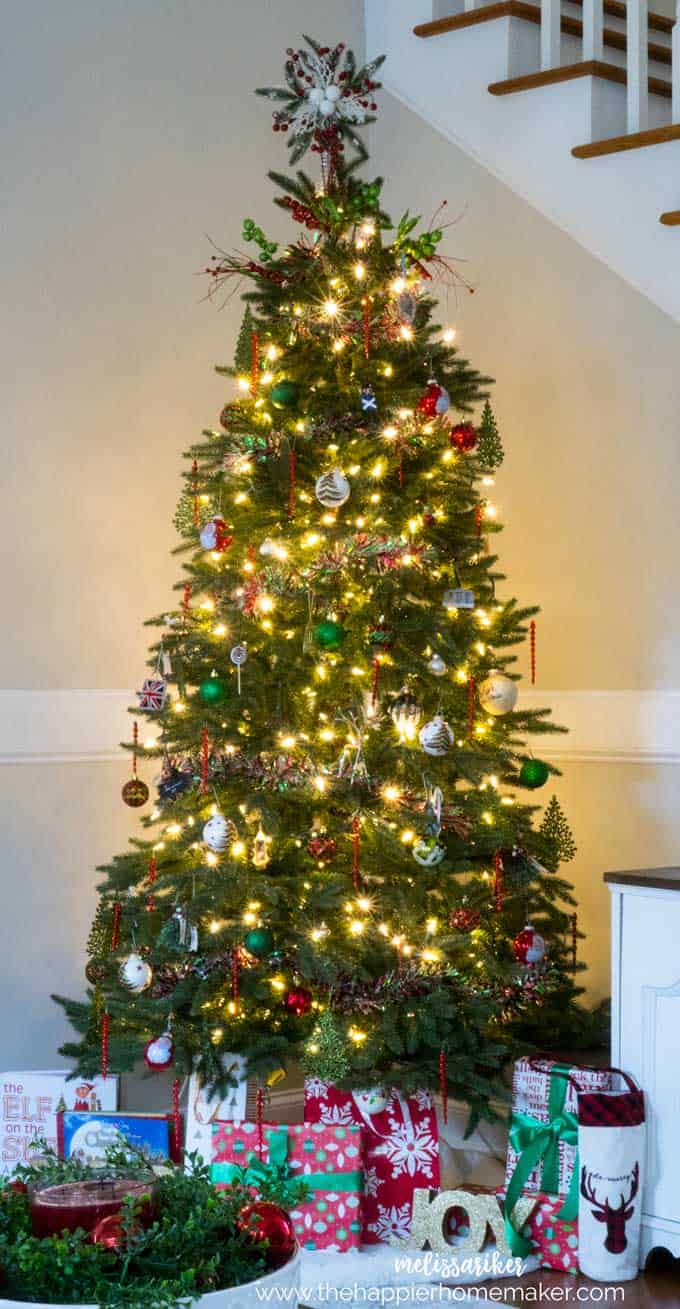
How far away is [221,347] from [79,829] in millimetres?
1421

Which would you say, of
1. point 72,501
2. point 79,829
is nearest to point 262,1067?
point 79,829

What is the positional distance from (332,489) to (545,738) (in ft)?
4.20

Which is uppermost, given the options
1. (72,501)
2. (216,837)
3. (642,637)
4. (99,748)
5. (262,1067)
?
(72,501)

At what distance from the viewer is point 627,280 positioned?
374cm

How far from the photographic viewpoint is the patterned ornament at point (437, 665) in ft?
10.4

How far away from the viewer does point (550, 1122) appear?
2998 millimetres

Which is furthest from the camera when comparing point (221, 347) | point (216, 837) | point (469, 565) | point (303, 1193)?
point (221, 347)

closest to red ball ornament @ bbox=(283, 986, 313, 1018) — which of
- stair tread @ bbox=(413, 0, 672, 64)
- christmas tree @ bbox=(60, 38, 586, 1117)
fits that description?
christmas tree @ bbox=(60, 38, 586, 1117)

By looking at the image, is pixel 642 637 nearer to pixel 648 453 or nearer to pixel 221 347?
pixel 648 453

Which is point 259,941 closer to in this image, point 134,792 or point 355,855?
point 355,855

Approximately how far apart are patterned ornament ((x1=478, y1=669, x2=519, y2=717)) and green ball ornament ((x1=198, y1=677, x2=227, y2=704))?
60cm

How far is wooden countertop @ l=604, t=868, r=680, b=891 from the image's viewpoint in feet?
9.34

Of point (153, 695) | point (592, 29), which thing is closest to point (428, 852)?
point (153, 695)

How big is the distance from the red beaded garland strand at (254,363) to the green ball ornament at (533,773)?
1048 mm
